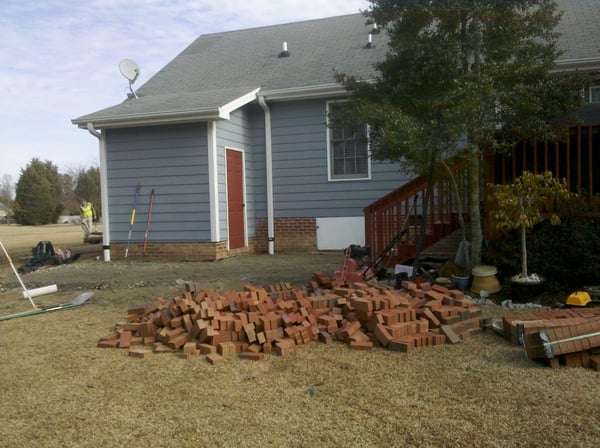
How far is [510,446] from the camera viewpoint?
9.12 feet

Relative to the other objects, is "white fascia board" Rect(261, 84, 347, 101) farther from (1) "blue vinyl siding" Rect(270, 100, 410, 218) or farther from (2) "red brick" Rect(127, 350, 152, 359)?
(2) "red brick" Rect(127, 350, 152, 359)

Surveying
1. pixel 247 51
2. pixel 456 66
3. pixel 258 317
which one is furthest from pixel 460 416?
pixel 247 51

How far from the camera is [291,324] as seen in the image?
4.95m

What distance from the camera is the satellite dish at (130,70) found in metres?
12.9

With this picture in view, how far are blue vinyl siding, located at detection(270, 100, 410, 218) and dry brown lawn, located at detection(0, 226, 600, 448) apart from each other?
21.8 ft

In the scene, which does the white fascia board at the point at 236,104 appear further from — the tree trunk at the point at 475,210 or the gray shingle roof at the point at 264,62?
the tree trunk at the point at 475,210

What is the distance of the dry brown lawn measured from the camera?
3.00 m

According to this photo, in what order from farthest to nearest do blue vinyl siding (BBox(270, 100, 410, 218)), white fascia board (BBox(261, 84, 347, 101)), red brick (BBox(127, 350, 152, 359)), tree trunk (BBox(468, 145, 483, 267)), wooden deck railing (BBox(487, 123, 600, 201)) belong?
1. blue vinyl siding (BBox(270, 100, 410, 218))
2. white fascia board (BBox(261, 84, 347, 101))
3. tree trunk (BBox(468, 145, 483, 267))
4. wooden deck railing (BBox(487, 123, 600, 201))
5. red brick (BBox(127, 350, 152, 359))

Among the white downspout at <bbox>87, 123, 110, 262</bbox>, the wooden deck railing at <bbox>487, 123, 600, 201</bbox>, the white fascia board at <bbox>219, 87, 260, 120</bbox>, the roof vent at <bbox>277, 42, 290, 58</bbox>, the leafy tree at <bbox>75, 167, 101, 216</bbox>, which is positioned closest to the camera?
the wooden deck railing at <bbox>487, 123, 600, 201</bbox>

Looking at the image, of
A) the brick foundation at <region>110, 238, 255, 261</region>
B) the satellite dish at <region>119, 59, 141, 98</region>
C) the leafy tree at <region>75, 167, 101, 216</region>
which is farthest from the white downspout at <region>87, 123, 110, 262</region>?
the leafy tree at <region>75, 167, 101, 216</region>

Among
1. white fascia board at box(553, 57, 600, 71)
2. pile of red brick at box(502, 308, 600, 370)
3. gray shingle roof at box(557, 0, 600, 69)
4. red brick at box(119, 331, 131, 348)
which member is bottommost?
red brick at box(119, 331, 131, 348)

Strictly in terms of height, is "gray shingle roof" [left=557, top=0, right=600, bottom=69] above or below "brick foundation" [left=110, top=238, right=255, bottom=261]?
above

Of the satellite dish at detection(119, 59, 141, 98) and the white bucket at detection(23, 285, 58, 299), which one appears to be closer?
the white bucket at detection(23, 285, 58, 299)

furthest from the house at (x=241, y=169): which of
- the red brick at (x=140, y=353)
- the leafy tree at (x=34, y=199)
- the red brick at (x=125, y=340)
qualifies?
the leafy tree at (x=34, y=199)
